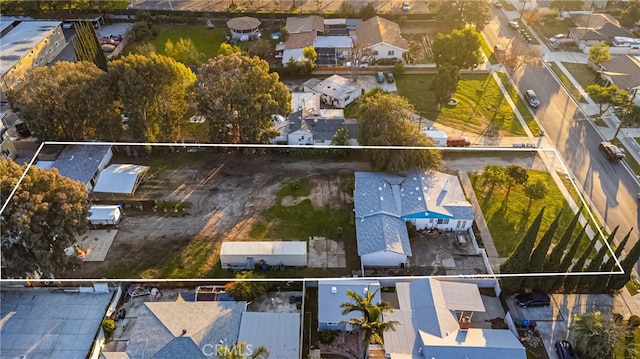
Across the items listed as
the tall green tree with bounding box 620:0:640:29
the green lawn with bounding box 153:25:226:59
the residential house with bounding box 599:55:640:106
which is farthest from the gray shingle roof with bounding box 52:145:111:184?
the tall green tree with bounding box 620:0:640:29

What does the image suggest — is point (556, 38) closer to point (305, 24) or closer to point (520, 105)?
point (520, 105)

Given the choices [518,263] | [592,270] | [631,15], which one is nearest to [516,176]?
[592,270]

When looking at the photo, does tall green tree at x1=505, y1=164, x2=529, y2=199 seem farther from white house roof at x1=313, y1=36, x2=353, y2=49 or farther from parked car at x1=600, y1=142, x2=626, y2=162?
white house roof at x1=313, y1=36, x2=353, y2=49

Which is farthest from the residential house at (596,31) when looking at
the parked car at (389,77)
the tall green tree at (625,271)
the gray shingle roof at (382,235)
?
the gray shingle roof at (382,235)

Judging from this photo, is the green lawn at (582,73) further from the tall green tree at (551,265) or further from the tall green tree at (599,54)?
the tall green tree at (551,265)

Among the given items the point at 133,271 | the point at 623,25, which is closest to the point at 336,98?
the point at 133,271

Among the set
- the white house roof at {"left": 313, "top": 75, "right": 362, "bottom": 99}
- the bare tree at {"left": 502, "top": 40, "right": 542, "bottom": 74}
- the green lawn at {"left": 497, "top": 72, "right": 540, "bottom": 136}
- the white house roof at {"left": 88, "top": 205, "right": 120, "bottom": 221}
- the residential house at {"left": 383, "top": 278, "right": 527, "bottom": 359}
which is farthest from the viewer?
the bare tree at {"left": 502, "top": 40, "right": 542, "bottom": 74}

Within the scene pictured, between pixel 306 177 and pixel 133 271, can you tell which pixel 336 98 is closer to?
pixel 306 177
